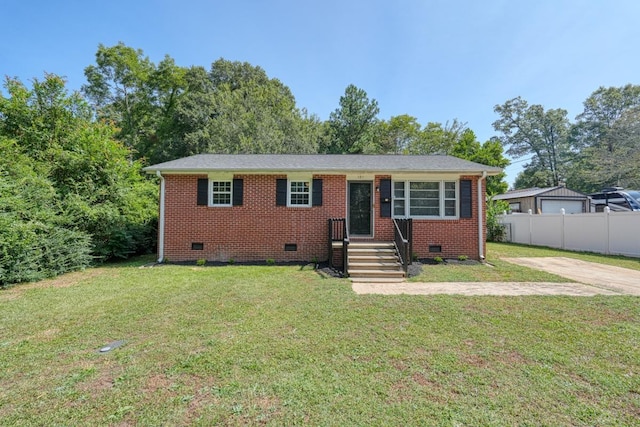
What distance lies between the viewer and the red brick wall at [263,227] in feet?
27.9

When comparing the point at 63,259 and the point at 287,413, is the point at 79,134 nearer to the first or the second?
the point at 63,259

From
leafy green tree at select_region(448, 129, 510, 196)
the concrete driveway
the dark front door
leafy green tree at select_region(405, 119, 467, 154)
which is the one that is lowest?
the concrete driveway

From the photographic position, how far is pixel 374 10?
370 inches

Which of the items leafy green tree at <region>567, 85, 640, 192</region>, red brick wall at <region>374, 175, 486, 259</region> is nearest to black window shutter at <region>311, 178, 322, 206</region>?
red brick wall at <region>374, 175, 486, 259</region>

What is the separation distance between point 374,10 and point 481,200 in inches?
293

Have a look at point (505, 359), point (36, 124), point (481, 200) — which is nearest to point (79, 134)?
point (36, 124)

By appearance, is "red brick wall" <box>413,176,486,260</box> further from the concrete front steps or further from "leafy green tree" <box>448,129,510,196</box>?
"leafy green tree" <box>448,129,510,196</box>

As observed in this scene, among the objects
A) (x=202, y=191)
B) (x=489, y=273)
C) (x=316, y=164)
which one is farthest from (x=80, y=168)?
(x=489, y=273)

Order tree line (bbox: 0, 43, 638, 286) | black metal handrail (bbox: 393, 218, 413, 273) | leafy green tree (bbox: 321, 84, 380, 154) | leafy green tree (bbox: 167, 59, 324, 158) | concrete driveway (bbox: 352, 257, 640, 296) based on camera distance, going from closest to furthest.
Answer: concrete driveway (bbox: 352, 257, 640, 296) → black metal handrail (bbox: 393, 218, 413, 273) → tree line (bbox: 0, 43, 638, 286) → leafy green tree (bbox: 167, 59, 324, 158) → leafy green tree (bbox: 321, 84, 380, 154)

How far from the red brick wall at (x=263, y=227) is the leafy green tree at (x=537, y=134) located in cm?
3674

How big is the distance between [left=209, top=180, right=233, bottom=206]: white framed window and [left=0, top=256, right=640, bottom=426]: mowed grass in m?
4.07

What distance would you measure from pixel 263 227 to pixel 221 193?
5.75ft

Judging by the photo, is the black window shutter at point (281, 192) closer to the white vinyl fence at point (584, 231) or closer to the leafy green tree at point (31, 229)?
the leafy green tree at point (31, 229)

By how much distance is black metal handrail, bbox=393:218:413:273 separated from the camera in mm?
6883
